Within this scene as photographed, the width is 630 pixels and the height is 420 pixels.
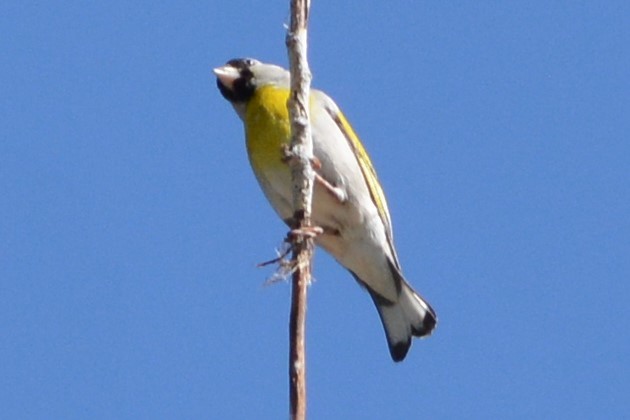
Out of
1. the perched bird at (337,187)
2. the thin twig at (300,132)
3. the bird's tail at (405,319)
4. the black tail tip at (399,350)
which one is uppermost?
the perched bird at (337,187)

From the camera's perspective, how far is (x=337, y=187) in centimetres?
525

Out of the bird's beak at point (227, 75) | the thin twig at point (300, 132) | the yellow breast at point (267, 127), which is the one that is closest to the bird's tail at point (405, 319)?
the yellow breast at point (267, 127)

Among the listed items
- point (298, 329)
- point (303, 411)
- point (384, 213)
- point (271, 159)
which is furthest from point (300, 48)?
point (384, 213)

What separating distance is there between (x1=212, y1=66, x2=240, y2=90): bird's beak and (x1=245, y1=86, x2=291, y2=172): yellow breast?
28 cm

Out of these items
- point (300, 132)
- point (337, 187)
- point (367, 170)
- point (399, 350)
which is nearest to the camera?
point (300, 132)

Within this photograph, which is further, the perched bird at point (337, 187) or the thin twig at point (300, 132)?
the perched bird at point (337, 187)

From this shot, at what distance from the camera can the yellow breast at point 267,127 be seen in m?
5.20

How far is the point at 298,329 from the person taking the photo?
207cm

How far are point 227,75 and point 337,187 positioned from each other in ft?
3.07

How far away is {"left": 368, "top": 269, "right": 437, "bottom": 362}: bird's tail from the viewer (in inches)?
225

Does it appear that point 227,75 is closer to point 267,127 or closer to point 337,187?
point 267,127

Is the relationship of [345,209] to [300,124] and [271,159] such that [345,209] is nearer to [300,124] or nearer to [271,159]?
[271,159]

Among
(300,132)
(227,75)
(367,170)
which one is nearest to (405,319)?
(367,170)

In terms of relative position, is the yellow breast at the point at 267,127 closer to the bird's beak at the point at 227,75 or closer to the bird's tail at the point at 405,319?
the bird's beak at the point at 227,75
